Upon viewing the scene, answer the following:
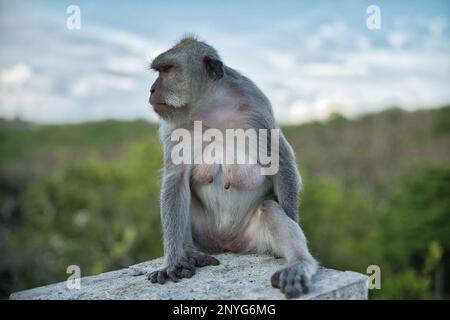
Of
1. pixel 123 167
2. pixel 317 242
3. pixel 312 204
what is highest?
pixel 123 167

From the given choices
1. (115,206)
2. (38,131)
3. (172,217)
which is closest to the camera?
(172,217)

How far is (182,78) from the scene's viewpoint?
673cm

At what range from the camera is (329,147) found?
65812 millimetres

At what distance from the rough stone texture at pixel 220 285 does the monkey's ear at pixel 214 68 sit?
7.52ft

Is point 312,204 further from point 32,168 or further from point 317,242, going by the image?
point 32,168

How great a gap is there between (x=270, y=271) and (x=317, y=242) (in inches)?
1599

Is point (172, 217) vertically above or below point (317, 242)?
above

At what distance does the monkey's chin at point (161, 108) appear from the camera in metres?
6.66

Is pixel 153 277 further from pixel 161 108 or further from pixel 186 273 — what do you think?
pixel 161 108

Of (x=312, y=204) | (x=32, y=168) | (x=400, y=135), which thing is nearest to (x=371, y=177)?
(x=400, y=135)

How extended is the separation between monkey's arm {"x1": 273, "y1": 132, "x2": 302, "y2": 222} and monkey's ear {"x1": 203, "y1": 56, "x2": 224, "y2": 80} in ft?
3.62
